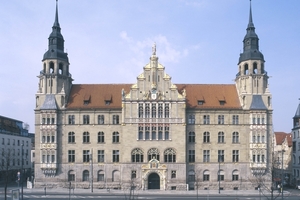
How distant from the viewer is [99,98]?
82.7 meters

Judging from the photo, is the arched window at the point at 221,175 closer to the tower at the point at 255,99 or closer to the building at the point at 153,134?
the building at the point at 153,134

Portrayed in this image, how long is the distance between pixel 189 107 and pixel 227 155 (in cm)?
1251

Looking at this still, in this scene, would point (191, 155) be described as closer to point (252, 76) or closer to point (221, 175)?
point (221, 175)

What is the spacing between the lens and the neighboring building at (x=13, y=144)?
105 meters

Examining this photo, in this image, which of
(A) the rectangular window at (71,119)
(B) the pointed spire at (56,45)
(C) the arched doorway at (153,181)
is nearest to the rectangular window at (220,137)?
(C) the arched doorway at (153,181)

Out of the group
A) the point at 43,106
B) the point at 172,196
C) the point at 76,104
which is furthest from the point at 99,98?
the point at 172,196

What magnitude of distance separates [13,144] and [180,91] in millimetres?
55723

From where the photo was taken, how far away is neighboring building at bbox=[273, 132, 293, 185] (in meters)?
102

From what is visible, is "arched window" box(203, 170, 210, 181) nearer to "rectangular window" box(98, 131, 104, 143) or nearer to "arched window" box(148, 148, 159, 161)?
"arched window" box(148, 148, 159, 161)

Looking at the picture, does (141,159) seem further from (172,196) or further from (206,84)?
(206,84)

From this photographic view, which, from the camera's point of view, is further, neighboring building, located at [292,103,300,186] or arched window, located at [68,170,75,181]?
neighboring building, located at [292,103,300,186]

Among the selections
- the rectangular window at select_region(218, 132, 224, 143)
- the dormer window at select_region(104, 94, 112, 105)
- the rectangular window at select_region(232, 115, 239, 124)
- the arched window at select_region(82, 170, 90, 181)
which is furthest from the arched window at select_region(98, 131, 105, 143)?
the rectangular window at select_region(232, 115, 239, 124)

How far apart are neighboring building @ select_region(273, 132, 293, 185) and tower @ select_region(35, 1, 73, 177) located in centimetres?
5312

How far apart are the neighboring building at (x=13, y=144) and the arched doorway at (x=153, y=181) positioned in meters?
42.3
